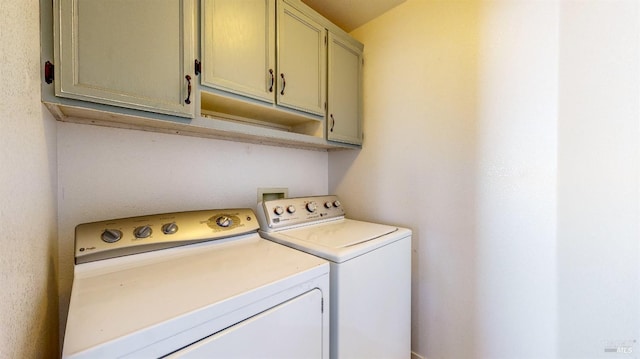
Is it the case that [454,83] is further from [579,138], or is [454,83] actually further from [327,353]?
[327,353]

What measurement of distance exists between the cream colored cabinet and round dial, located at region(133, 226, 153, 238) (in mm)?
669

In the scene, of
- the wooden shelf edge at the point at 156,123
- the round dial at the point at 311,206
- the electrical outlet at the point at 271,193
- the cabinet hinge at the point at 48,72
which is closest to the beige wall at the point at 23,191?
the cabinet hinge at the point at 48,72

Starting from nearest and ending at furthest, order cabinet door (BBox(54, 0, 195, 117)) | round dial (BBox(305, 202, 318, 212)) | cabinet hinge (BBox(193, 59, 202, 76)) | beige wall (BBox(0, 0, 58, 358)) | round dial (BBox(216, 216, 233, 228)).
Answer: beige wall (BBox(0, 0, 58, 358)) < cabinet door (BBox(54, 0, 195, 117)) < cabinet hinge (BBox(193, 59, 202, 76)) < round dial (BBox(216, 216, 233, 228)) < round dial (BBox(305, 202, 318, 212))

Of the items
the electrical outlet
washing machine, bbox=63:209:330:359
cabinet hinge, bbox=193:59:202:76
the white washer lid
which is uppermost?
cabinet hinge, bbox=193:59:202:76

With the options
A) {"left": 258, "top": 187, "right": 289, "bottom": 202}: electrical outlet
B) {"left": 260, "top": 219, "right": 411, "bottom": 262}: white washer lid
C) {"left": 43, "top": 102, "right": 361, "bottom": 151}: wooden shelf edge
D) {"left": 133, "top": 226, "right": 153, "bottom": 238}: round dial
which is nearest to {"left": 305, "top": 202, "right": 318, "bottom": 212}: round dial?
{"left": 260, "top": 219, "right": 411, "bottom": 262}: white washer lid

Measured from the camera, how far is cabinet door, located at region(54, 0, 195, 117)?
721mm

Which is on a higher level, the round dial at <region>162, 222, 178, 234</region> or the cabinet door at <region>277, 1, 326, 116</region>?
the cabinet door at <region>277, 1, 326, 116</region>

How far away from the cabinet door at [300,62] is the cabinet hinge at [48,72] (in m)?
0.82

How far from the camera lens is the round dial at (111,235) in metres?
0.88

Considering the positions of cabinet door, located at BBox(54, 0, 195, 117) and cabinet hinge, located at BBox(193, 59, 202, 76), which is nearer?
cabinet door, located at BBox(54, 0, 195, 117)

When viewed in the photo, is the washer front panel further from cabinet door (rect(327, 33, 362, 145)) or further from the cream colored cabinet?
cabinet door (rect(327, 33, 362, 145))

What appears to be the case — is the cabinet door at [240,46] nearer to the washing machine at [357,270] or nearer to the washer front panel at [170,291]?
the washing machine at [357,270]

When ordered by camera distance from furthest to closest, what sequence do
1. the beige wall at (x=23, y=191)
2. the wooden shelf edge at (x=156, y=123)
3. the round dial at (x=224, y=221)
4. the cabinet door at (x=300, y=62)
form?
the cabinet door at (x=300, y=62), the round dial at (x=224, y=221), the wooden shelf edge at (x=156, y=123), the beige wall at (x=23, y=191)

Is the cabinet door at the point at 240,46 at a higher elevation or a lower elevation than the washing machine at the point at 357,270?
higher
